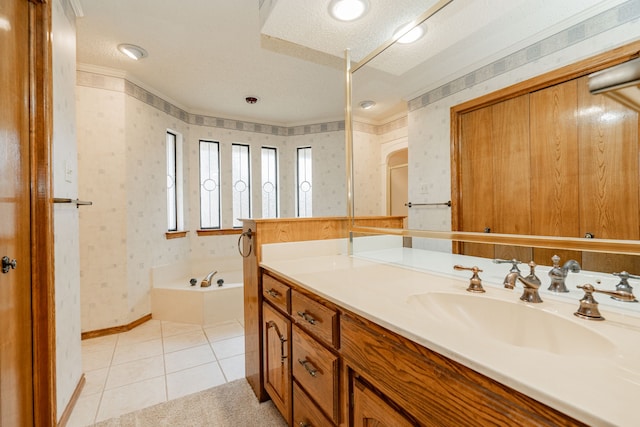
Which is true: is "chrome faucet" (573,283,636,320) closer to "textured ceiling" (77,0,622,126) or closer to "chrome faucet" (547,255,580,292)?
"chrome faucet" (547,255,580,292)

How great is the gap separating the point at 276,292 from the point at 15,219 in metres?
1.06

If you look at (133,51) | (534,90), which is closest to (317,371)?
(534,90)

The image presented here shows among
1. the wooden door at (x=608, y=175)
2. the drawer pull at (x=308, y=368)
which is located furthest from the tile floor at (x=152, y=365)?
the wooden door at (x=608, y=175)

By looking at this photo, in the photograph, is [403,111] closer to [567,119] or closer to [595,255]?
[567,119]

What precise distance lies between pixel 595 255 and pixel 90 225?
3.25 metres

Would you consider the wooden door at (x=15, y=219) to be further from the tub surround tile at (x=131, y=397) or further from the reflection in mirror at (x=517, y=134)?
the reflection in mirror at (x=517, y=134)

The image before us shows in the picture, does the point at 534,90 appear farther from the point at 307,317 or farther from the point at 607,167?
the point at 307,317

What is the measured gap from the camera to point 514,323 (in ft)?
2.67

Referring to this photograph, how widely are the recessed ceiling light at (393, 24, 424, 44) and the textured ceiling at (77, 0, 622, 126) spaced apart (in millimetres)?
30

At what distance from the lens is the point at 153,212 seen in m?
2.93

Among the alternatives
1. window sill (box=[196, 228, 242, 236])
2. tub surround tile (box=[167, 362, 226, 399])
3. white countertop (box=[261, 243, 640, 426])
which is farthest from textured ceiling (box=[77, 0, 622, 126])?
tub surround tile (box=[167, 362, 226, 399])

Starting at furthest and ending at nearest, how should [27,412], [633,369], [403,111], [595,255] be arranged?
1. [403,111]
2. [27,412]
3. [595,255]
4. [633,369]

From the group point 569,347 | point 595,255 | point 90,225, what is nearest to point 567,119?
point 595,255

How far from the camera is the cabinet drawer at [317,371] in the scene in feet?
3.04
